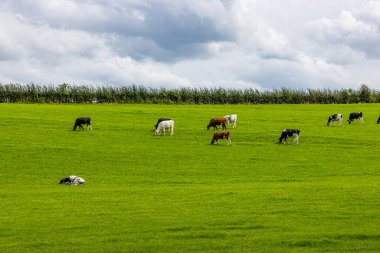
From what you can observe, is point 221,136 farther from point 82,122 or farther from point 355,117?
point 355,117

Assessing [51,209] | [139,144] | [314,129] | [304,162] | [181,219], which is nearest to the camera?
[181,219]

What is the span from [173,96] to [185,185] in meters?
69.4

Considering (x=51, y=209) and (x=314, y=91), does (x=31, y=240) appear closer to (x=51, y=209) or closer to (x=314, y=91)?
(x=51, y=209)

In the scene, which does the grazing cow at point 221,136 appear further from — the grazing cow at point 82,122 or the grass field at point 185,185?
the grazing cow at point 82,122

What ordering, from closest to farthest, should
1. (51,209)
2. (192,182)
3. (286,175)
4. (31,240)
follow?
(31,240), (51,209), (192,182), (286,175)

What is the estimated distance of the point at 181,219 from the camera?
18.1 meters

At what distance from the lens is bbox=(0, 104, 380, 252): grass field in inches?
606

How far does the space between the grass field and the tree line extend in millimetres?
24888

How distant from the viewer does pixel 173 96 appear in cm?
9950

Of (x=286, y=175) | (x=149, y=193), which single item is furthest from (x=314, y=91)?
(x=149, y=193)

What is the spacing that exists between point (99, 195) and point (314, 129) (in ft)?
119

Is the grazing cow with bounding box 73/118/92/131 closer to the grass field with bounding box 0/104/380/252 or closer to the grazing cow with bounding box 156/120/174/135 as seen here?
the grass field with bounding box 0/104/380/252

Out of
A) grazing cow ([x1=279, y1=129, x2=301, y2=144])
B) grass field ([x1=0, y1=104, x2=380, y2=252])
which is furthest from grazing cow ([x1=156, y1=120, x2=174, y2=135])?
grazing cow ([x1=279, y1=129, x2=301, y2=144])

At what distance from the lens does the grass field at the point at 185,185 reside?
15398mm
